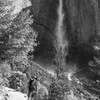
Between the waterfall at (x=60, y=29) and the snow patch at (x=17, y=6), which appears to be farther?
the waterfall at (x=60, y=29)

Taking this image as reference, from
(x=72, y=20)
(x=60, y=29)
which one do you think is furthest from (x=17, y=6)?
(x=72, y=20)

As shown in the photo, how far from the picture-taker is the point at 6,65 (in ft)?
24.7

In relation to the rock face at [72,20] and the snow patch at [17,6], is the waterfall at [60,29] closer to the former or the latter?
the rock face at [72,20]

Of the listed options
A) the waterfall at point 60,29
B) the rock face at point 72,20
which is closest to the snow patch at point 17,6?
the rock face at point 72,20

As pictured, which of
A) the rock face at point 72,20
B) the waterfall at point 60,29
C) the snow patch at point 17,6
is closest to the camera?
the snow patch at point 17,6

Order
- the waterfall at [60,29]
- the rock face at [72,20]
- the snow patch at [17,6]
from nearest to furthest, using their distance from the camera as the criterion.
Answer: the snow patch at [17,6], the rock face at [72,20], the waterfall at [60,29]

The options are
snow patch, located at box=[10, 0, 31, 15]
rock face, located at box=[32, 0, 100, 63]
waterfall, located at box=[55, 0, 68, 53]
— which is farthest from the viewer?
waterfall, located at box=[55, 0, 68, 53]

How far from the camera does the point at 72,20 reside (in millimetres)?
26438

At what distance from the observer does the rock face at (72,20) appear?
25.8 metres

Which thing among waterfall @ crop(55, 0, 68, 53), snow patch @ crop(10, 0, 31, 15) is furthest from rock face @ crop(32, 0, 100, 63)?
snow patch @ crop(10, 0, 31, 15)

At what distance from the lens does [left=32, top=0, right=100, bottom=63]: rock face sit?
25750 mm

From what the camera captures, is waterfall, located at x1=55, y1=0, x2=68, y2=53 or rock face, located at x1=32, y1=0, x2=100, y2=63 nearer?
rock face, located at x1=32, y1=0, x2=100, y2=63

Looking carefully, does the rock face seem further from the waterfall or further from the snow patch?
the snow patch

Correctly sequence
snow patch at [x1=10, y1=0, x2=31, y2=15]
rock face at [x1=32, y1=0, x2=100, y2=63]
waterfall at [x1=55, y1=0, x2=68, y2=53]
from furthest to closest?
waterfall at [x1=55, y1=0, x2=68, y2=53], rock face at [x1=32, y1=0, x2=100, y2=63], snow patch at [x1=10, y1=0, x2=31, y2=15]
